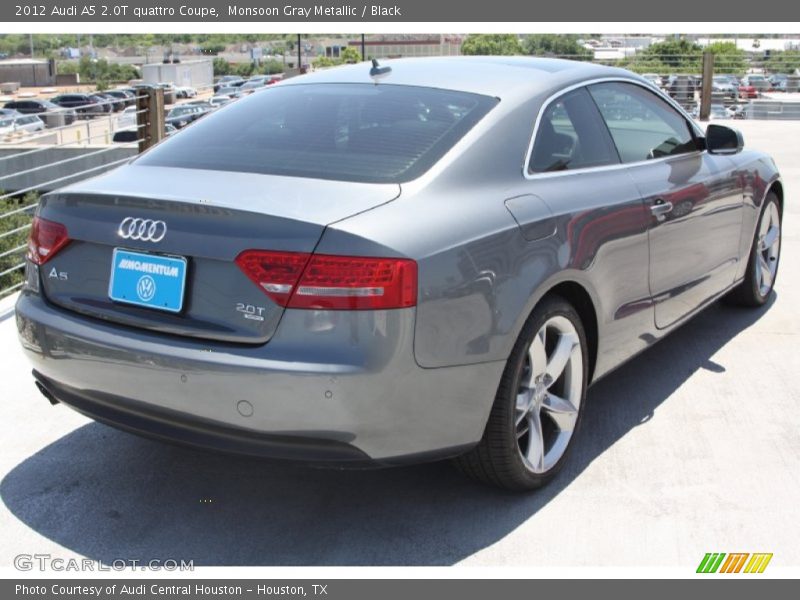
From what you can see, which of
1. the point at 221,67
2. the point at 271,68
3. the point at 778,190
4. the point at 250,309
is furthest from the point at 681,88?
the point at 221,67

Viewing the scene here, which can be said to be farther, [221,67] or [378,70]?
[221,67]

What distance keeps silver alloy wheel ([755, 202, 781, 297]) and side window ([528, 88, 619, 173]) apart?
2067 mm

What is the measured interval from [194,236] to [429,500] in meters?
1.31

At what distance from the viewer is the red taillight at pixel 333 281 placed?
2.79 m

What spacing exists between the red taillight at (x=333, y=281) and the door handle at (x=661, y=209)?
1.70 m

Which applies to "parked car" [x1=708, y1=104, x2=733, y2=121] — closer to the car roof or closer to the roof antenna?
the car roof

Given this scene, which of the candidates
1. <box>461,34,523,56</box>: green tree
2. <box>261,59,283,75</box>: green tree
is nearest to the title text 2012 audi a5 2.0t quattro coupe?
<box>461,34,523,56</box>: green tree

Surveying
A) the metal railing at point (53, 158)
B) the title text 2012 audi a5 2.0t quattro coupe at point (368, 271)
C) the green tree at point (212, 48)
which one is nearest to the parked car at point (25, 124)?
the metal railing at point (53, 158)

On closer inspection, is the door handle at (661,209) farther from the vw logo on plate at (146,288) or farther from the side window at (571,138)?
the vw logo on plate at (146,288)

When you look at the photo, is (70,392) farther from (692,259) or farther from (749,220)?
(749,220)

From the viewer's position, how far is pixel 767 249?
5.96m

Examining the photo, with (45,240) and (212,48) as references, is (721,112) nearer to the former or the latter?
(45,240)

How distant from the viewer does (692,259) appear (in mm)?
4602

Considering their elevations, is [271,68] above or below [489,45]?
below
